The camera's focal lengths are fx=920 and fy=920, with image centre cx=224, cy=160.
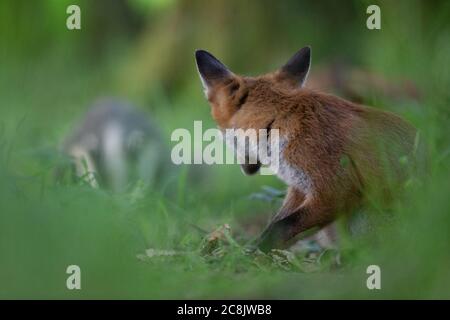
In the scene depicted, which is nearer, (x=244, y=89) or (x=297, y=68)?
(x=244, y=89)

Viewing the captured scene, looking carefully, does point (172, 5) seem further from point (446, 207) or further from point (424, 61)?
point (446, 207)

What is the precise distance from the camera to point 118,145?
7184mm

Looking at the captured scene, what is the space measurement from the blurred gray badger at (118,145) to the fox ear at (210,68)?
208cm

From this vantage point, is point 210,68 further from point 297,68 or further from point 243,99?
point 297,68

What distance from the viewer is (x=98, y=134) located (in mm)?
7340

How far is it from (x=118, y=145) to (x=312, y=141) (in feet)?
10.5

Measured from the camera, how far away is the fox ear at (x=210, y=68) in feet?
14.8

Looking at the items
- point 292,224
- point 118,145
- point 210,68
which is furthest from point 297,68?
point 118,145

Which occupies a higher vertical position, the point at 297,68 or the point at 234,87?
the point at 297,68

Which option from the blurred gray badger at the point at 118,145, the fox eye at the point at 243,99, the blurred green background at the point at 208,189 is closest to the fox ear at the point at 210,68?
the fox eye at the point at 243,99

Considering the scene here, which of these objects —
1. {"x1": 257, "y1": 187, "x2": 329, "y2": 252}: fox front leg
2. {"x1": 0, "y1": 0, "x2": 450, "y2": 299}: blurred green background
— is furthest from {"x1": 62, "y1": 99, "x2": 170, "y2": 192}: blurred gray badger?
{"x1": 257, "y1": 187, "x2": 329, "y2": 252}: fox front leg

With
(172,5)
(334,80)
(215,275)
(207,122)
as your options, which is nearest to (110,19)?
(172,5)

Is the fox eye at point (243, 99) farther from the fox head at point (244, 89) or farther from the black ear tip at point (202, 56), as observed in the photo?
the black ear tip at point (202, 56)
